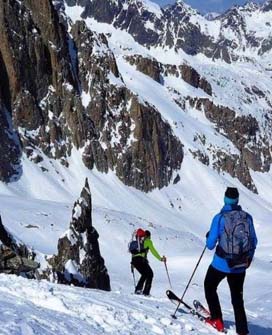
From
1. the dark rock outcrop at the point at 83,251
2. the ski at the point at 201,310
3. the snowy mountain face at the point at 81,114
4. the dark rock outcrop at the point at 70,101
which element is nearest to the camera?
the ski at the point at 201,310

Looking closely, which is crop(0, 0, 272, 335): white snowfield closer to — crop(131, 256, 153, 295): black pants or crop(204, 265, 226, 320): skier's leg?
crop(204, 265, 226, 320): skier's leg

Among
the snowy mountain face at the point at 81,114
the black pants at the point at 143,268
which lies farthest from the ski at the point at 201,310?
the snowy mountain face at the point at 81,114

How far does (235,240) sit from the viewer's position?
9531 millimetres

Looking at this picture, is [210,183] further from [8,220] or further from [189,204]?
[8,220]

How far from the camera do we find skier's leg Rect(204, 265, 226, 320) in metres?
9.95

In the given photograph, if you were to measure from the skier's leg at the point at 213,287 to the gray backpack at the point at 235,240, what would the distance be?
16.2 inches

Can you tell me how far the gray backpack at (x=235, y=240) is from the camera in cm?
954

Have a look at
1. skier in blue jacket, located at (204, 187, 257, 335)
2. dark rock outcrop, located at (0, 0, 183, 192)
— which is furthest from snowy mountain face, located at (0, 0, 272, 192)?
skier in blue jacket, located at (204, 187, 257, 335)

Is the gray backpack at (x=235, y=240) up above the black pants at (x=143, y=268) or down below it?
above

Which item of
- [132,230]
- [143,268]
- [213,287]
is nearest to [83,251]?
[143,268]

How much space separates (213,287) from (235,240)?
113cm

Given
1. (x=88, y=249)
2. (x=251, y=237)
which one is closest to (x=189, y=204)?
(x=88, y=249)

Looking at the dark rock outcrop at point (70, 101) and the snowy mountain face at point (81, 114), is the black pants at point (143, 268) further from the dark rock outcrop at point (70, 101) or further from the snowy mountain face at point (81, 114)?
the dark rock outcrop at point (70, 101)

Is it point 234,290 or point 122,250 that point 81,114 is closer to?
point 122,250
